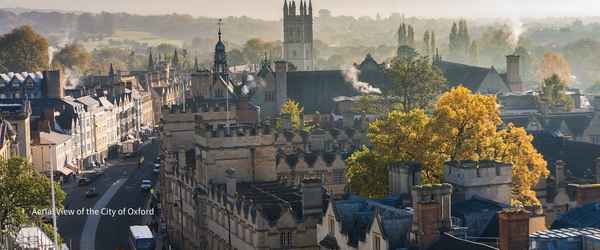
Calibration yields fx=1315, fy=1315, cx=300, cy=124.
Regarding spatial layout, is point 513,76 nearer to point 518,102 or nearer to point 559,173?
point 518,102

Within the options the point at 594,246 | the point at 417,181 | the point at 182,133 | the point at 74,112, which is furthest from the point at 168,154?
the point at 74,112

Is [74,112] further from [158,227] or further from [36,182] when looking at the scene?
[36,182]

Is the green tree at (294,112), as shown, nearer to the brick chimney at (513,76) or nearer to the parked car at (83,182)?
the parked car at (83,182)

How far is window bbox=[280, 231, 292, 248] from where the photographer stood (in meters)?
59.2

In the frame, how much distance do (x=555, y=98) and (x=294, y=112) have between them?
28.0m

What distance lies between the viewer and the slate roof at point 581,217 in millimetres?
50688

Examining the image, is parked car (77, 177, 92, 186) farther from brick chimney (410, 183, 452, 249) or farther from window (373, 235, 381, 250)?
brick chimney (410, 183, 452, 249)

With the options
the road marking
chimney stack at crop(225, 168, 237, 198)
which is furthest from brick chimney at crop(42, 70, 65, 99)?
chimney stack at crop(225, 168, 237, 198)

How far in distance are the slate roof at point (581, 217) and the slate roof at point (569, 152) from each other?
27453mm

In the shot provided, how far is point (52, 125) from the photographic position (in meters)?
132

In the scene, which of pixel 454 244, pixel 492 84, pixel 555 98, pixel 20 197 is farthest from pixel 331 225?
pixel 492 84

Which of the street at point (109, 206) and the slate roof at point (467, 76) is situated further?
the slate roof at point (467, 76)

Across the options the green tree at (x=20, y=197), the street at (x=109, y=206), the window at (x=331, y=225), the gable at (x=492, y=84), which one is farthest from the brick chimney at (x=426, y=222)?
the gable at (x=492, y=84)

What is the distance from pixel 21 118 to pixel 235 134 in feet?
146
